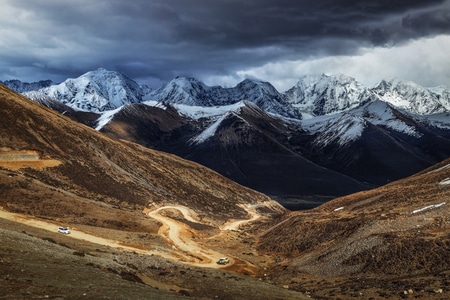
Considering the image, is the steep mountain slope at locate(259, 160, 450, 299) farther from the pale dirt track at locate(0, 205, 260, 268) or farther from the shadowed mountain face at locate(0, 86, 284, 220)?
the shadowed mountain face at locate(0, 86, 284, 220)

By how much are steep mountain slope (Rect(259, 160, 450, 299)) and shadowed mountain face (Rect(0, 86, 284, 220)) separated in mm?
44089

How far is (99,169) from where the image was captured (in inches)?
4870

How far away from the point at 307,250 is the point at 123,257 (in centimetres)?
3497

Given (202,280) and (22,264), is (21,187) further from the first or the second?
(22,264)

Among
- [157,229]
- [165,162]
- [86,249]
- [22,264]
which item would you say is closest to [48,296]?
[22,264]

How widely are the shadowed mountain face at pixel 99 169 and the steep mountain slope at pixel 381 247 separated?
44.1m

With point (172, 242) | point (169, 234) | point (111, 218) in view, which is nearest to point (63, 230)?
point (111, 218)

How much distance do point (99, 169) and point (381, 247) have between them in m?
83.2

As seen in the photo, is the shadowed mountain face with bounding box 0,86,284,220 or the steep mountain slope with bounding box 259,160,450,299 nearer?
the steep mountain slope with bounding box 259,160,450,299

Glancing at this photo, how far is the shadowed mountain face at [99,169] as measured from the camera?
11088cm

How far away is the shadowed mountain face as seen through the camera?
110875 mm

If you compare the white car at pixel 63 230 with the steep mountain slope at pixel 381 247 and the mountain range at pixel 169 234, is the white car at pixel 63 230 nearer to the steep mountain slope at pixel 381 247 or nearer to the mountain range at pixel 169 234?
the mountain range at pixel 169 234

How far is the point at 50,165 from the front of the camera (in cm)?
11031

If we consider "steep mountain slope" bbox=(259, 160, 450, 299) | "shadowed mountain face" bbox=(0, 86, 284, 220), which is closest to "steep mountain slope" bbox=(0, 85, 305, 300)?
"shadowed mountain face" bbox=(0, 86, 284, 220)
